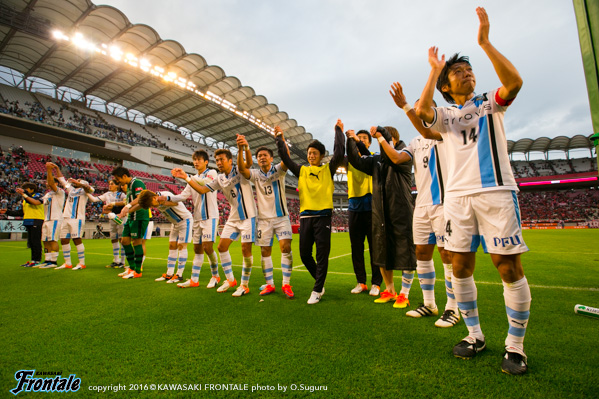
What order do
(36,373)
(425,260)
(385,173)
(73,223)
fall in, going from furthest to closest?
1. (73,223)
2. (385,173)
3. (425,260)
4. (36,373)

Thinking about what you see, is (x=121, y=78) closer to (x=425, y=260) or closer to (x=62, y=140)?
(x=62, y=140)

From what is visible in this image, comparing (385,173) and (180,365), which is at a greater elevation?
(385,173)

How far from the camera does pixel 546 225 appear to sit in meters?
36.9

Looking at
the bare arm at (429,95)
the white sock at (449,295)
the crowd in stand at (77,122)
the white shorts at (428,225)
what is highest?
the crowd in stand at (77,122)

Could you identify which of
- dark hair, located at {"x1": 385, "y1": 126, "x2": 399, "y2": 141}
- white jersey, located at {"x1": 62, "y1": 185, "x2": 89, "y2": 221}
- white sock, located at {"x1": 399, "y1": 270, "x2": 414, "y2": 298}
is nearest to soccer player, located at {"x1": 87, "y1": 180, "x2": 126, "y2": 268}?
white jersey, located at {"x1": 62, "y1": 185, "x2": 89, "y2": 221}

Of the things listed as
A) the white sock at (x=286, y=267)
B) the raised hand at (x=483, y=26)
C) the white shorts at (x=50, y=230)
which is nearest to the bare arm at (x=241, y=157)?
the white sock at (x=286, y=267)

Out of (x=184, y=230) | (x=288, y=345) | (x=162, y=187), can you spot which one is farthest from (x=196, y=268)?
(x=162, y=187)

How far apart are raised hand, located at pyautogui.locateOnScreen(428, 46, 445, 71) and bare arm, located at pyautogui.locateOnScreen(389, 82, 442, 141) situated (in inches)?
11.2

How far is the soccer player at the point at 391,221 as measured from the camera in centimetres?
332

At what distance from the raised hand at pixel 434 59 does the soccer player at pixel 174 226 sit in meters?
4.60

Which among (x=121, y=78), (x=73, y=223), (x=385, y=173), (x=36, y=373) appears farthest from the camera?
(x=121, y=78)

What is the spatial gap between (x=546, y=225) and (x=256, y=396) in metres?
48.8

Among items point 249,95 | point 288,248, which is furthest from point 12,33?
point 288,248

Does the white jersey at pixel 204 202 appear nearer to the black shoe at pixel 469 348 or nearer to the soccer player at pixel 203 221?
the soccer player at pixel 203 221
